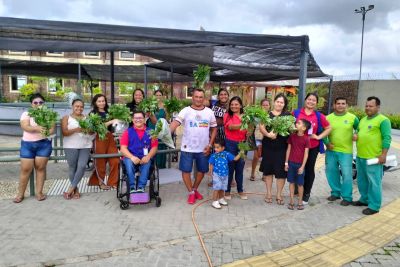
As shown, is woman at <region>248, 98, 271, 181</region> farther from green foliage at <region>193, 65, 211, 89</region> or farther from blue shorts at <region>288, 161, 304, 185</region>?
green foliage at <region>193, 65, 211, 89</region>

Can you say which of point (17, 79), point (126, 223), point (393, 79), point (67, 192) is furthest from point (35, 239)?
point (17, 79)

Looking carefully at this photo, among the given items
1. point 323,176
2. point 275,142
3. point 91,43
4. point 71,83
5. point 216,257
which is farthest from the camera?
point 71,83

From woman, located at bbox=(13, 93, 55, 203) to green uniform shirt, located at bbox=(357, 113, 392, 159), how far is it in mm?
4458

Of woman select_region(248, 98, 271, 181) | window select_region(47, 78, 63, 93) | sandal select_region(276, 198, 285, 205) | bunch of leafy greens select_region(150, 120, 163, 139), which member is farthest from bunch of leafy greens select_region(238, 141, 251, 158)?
window select_region(47, 78, 63, 93)

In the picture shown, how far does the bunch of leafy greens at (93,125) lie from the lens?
459 centimetres

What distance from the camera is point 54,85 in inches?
1146

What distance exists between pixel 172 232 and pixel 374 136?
312 cm

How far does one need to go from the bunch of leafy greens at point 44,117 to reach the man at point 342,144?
160 inches

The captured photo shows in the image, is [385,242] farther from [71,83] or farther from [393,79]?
[71,83]

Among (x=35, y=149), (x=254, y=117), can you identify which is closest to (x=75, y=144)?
(x=35, y=149)

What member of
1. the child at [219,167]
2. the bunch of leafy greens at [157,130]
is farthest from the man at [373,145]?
the bunch of leafy greens at [157,130]

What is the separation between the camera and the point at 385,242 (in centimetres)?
381

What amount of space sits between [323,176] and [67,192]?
5.03m

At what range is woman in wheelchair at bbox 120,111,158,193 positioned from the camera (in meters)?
4.46
